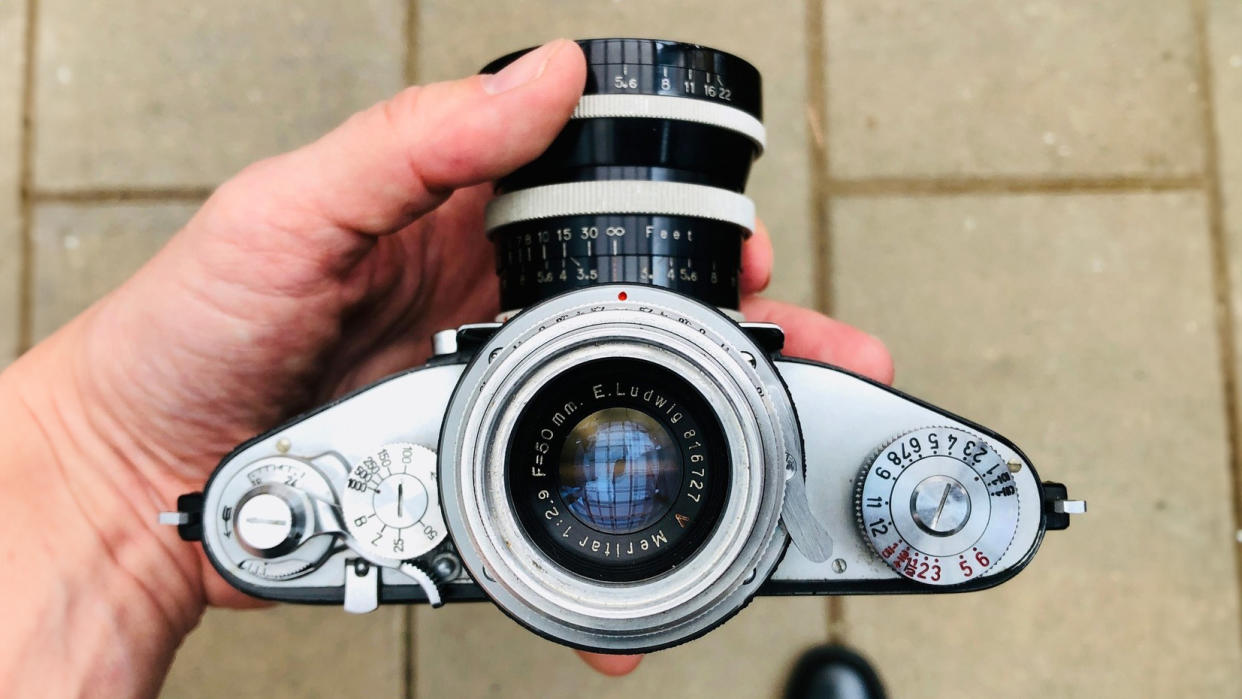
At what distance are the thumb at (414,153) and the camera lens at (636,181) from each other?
22 mm

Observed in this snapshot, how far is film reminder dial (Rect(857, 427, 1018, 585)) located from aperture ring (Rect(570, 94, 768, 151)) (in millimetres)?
252

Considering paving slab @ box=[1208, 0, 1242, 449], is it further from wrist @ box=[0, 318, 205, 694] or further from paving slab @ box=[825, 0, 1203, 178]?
wrist @ box=[0, 318, 205, 694]

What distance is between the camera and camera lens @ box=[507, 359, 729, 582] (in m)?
0.58

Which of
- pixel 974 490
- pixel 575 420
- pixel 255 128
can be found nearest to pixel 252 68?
pixel 255 128

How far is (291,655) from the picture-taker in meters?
1.04

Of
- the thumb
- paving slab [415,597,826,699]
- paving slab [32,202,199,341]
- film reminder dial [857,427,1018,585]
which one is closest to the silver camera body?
film reminder dial [857,427,1018,585]

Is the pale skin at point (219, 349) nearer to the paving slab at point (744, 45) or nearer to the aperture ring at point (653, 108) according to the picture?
the aperture ring at point (653, 108)

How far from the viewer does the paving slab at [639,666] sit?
1032 mm

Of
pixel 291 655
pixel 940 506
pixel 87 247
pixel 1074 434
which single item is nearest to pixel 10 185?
pixel 87 247

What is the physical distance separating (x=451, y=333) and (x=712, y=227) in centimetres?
20

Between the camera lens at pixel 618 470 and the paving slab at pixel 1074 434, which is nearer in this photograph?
the camera lens at pixel 618 470

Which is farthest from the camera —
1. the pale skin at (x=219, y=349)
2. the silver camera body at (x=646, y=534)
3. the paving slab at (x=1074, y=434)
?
the paving slab at (x=1074, y=434)

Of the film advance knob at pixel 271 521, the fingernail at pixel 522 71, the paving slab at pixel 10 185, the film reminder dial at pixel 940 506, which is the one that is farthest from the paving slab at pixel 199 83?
the film reminder dial at pixel 940 506

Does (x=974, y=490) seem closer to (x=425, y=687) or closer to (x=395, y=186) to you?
(x=395, y=186)
